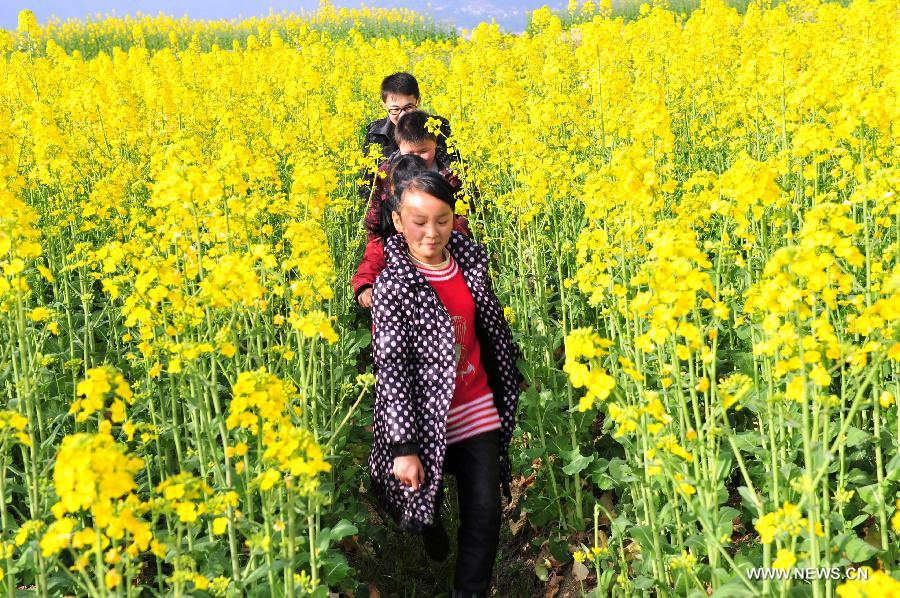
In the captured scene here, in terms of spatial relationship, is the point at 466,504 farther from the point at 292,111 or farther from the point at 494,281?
the point at 292,111

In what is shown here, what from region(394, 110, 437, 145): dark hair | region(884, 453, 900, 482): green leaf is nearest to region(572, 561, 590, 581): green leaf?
region(884, 453, 900, 482): green leaf

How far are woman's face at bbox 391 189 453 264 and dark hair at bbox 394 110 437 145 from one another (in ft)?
5.32

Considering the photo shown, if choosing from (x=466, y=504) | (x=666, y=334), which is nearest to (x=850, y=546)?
(x=666, y=334)

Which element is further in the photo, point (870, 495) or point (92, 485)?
point (870, 495)

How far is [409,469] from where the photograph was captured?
109 inches

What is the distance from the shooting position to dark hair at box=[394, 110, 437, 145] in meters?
4.55

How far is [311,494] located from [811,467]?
1172mm

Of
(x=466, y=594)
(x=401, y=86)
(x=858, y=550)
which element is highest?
(x=401, y=86)

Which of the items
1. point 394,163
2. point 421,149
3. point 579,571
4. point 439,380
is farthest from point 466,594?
point 421,149

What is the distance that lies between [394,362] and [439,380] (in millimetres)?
178

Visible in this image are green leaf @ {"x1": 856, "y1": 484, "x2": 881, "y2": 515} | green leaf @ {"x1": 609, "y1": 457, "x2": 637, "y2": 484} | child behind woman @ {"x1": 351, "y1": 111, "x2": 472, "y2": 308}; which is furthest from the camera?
child behind woman @ {"x1": 351, "y1": 111, "x2": 472, "y2": 308}

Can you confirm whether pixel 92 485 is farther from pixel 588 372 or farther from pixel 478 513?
pixel 478 513

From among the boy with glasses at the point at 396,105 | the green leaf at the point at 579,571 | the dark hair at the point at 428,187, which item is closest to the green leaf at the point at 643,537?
the green leaf at the point at 579,571

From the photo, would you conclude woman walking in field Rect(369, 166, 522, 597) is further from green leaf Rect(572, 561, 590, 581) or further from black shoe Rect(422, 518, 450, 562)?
green leaf Rect(572, 561, 590, 581)
